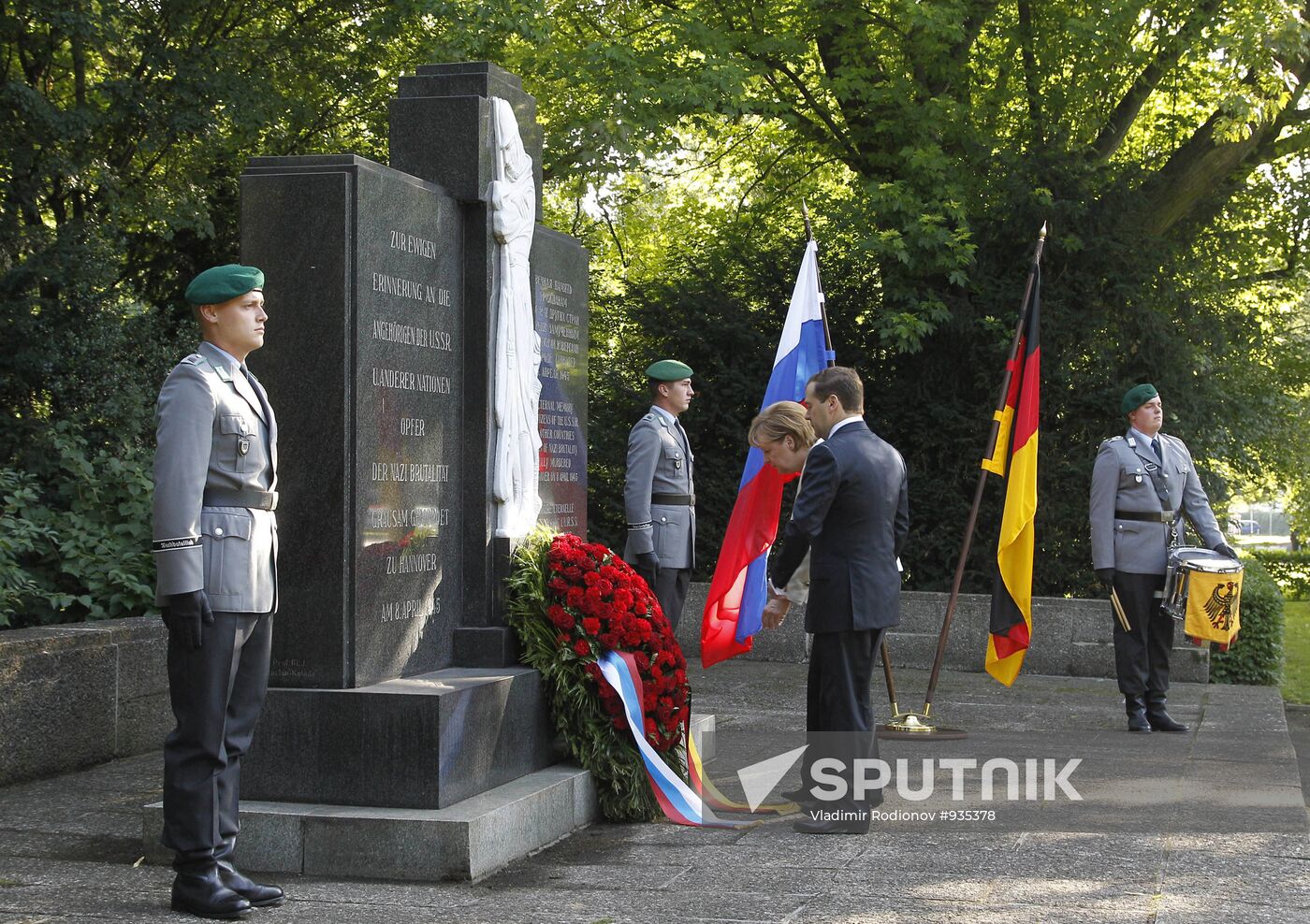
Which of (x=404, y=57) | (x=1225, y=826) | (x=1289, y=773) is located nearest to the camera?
(x=1225, y=826)

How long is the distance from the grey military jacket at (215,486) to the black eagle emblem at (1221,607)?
6.04 m

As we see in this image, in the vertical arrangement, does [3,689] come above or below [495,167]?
below

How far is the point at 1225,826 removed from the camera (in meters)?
6.31

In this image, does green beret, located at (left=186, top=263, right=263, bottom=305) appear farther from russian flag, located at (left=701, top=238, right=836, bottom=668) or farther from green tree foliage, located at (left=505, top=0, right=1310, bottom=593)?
green tree foliage, located at (left=505, top=0, right=1310, bottom=593)

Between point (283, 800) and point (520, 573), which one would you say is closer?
point (283, 800)

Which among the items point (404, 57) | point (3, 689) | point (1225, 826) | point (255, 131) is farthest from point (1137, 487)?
point (404, 57)

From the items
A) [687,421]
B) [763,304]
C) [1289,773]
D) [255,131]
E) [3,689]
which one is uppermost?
[255,131]

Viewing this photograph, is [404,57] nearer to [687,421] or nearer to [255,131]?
[255,131]

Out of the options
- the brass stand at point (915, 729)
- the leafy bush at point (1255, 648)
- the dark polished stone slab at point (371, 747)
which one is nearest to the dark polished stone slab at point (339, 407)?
the dark polished stone slab at point (371, 747)

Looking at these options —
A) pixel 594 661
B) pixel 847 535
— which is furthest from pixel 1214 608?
pixel 594 661

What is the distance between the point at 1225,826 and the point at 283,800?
3.94 metres

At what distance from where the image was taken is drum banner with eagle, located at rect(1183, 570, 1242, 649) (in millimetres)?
8898

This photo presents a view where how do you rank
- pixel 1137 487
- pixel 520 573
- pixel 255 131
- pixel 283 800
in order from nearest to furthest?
pixel 283 800, pixel 520 573, pixel 1137 487, pixel 255 131

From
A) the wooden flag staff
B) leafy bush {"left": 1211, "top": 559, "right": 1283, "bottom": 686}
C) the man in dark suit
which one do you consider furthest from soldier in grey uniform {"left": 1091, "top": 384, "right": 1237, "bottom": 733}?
the man in dark suit
